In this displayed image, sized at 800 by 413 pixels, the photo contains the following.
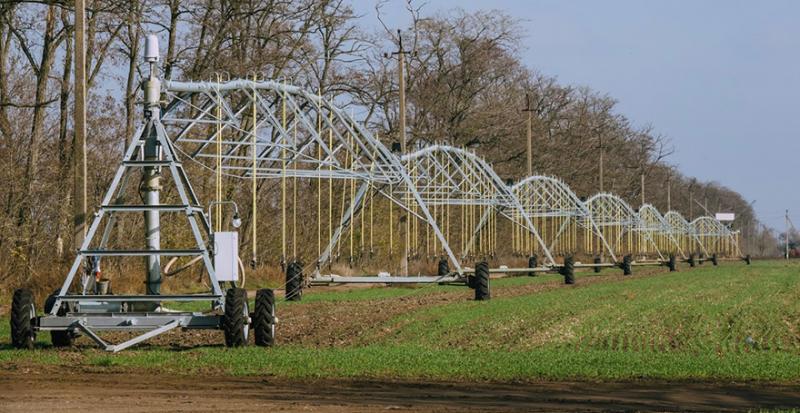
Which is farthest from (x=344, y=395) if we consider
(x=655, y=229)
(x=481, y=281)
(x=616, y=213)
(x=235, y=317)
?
(x=655, y=229)

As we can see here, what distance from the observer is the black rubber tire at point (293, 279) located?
3123cm

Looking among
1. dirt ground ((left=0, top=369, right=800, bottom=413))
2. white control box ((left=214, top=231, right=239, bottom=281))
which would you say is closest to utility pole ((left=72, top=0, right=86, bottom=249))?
white control box ((left=214, top=231, right=239, bottom=281))

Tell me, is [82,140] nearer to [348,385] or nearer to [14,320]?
[14,320]

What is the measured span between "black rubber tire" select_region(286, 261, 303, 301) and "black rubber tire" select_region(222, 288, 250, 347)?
38.7ft

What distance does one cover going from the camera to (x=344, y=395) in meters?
14.2

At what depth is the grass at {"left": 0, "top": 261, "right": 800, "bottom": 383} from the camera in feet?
55.7

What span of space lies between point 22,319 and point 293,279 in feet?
42.5

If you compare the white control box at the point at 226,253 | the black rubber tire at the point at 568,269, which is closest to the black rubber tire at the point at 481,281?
the black rubber tire at the point at 568,269

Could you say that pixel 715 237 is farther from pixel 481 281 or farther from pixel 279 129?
pixel 279 129

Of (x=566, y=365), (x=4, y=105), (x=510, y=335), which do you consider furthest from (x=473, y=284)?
(x=566, y=365)

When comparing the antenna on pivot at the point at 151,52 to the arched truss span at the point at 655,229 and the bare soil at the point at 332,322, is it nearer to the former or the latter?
the bare soil at the point at 332,322

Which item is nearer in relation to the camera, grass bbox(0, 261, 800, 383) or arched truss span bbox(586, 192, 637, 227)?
grass bbox(0, 261, 800, 383)

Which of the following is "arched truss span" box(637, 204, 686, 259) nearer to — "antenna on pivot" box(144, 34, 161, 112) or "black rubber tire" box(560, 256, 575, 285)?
"black rubber tire" box(560, 256, 575, 285)

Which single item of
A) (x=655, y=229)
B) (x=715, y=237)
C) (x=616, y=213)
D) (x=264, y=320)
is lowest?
(x=264, y=320)
